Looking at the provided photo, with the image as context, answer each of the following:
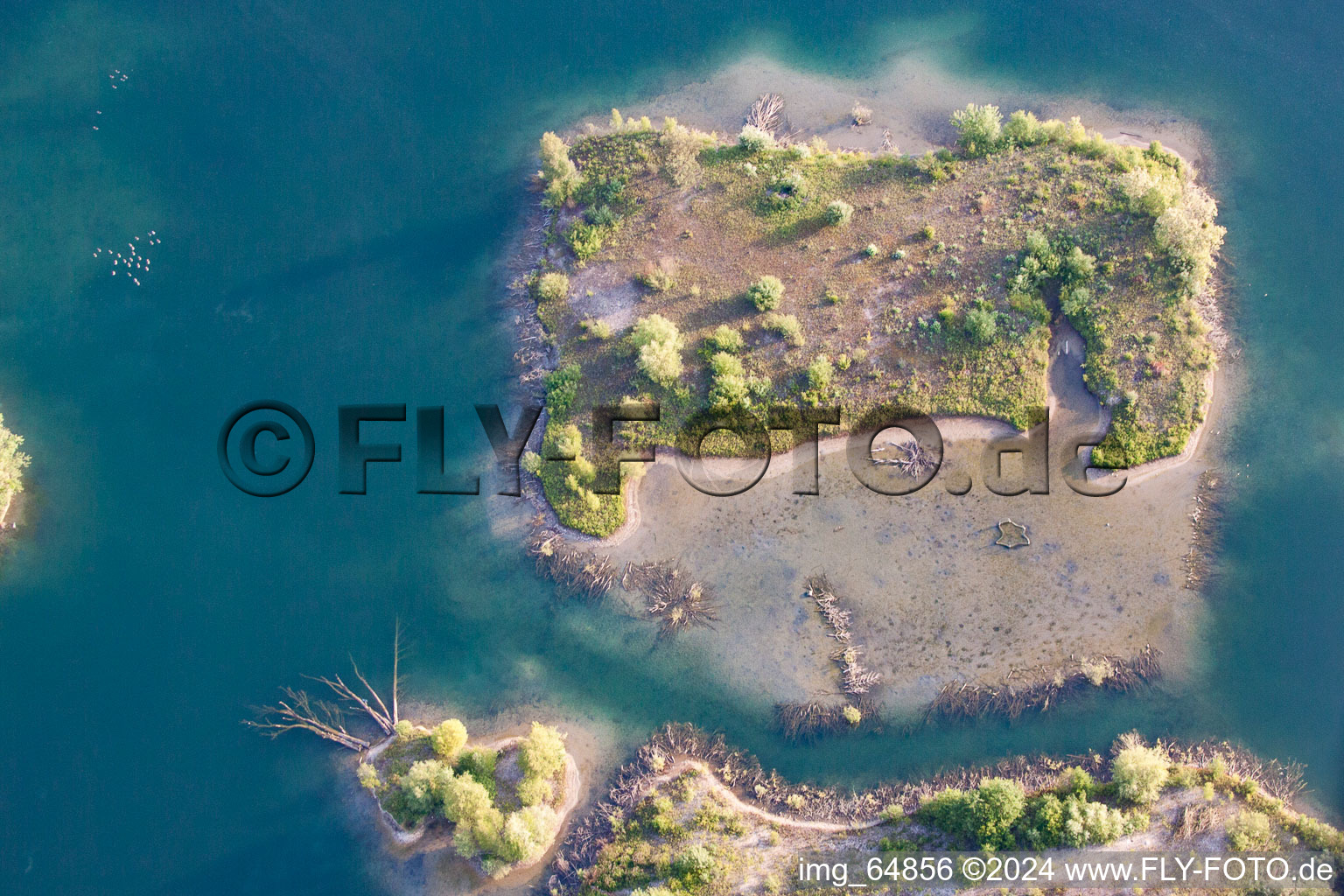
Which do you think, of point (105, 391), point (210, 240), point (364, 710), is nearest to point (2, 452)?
point (105, 391)

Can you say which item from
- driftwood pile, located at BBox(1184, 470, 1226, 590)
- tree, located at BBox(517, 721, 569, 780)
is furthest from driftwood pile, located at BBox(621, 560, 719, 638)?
driftwood pile, located at BBox(1184, 470, 1226, 590)

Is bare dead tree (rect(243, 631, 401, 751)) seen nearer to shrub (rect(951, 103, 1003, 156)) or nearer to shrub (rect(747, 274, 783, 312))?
shrub (rect(747, 274, 783, 312))

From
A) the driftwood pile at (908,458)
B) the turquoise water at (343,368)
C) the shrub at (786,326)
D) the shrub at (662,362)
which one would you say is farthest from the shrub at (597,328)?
the driftwood pile at (908,458)

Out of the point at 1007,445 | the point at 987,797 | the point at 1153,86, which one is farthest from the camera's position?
the point at 1153,86

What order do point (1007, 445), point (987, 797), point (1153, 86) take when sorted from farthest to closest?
point (1153, 86), point (1007, 445), point (987, 797)

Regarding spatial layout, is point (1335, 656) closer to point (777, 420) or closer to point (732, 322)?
point (777, 420)

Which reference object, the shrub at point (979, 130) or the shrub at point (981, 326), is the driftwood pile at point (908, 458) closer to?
the shrub at point (981, 326)
